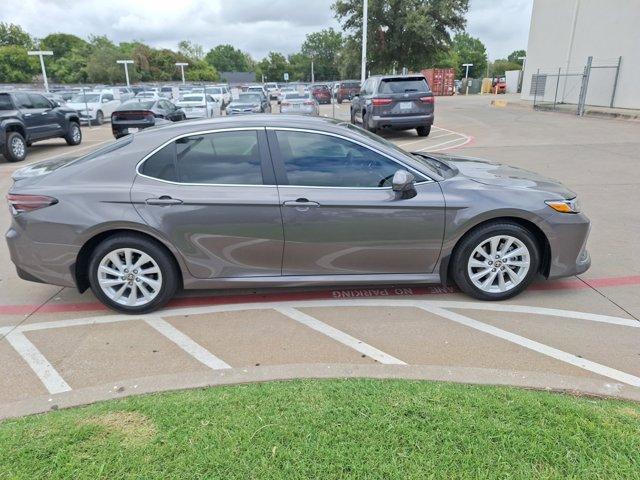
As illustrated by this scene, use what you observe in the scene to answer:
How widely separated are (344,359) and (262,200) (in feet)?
4.47

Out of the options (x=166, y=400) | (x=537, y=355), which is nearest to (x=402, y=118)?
(x=537, y=355)

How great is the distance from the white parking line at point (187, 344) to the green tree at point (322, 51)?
351 ft

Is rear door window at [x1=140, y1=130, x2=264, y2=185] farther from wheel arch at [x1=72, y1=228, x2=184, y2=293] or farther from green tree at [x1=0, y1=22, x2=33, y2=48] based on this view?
green tree at [x1=0, y1=22, x2=33, y2=48]

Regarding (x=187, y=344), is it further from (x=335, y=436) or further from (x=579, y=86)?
(x=579, y=86)

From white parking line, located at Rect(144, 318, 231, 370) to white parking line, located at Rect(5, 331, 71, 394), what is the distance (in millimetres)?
776

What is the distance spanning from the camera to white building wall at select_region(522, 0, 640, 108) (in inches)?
781

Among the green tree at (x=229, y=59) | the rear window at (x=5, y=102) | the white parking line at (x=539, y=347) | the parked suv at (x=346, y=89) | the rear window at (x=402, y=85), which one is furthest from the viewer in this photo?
the green tree at (x=229, y=59)

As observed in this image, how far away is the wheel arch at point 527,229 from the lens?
3930 millimetres

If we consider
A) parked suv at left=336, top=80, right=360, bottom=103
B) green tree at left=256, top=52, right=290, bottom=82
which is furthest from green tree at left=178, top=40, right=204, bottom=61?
parked suv at left=336, top=80, right=360, bottom=103

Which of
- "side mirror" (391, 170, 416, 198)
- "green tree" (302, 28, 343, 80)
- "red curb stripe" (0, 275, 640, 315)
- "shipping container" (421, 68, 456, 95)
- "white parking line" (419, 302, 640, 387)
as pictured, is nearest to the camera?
"white parking line" (419, 302, 640, 387)

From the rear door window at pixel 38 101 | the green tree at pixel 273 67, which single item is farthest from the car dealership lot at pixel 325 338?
the green tree at pixel 273 67

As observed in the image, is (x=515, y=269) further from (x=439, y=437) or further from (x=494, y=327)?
(x=439, y=437)

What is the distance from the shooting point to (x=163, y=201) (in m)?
3.76

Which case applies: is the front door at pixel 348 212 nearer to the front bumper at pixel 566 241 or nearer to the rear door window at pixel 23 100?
the front bumper at pixel 566 241
